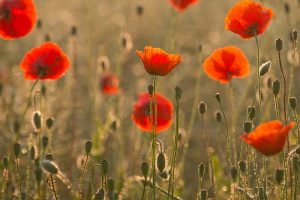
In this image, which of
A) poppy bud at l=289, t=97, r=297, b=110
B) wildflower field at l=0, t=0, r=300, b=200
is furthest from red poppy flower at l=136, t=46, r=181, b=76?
poppy bud at l=289, t=97, r=297, b=110

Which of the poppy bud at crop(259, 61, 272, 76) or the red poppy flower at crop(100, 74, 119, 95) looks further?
the red poppy flower at crop(100, 74, 119, 95)

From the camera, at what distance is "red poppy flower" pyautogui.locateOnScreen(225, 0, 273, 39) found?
92.4 inches

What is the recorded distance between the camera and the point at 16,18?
2658mm

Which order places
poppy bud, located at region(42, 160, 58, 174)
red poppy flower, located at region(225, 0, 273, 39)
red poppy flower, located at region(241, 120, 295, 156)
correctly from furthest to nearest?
red poppy flower, located at region(225, 0, 273, 39) → poppy bud, located at region(42, 160, 58, 174) → red poppy flower, located at region(241, 120, 295, 156)

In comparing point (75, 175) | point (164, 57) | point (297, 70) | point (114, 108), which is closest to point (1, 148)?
point (75, 175)

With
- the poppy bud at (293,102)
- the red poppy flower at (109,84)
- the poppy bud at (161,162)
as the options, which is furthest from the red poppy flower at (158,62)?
the red poppy flower at (109,84)

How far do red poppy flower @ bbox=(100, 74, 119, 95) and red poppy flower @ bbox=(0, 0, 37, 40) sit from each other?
3.82ft

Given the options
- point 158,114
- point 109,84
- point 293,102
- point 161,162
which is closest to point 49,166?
point 161,162

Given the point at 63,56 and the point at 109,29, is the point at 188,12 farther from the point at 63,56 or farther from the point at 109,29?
the point at 63,56

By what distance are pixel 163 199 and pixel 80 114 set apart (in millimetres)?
1866

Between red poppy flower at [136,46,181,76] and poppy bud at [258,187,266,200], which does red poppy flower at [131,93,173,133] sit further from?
poppy bud at [258,187,266,200]

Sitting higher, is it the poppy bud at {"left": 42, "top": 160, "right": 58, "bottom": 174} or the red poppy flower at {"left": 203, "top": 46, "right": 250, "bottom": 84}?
the red poppy flower at {"left": 203, "top": 46, "right": 250, "bottom": 84}

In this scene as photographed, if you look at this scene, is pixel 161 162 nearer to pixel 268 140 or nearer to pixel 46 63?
pixel 268 140

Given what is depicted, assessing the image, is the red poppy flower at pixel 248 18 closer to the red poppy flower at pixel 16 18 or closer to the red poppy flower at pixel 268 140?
the red poppy flower at pixel 268 140
